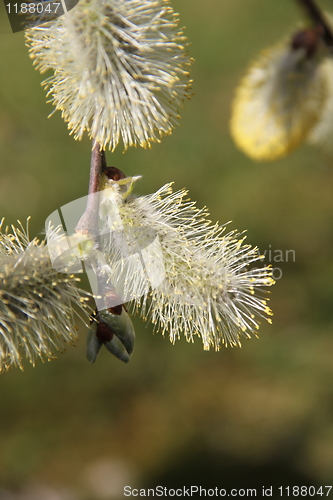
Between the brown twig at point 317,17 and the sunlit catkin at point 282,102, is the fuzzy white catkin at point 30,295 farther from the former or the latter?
the brown twig at point 317,17

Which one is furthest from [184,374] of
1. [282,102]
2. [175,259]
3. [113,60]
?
[113,60]

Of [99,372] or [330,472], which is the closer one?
[330,472]

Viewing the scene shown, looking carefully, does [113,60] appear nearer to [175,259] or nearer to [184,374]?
[175,259]

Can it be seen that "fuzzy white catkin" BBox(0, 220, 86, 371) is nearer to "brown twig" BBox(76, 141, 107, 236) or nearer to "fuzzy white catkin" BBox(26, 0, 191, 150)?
"brown twig" BBox(76, 141, 107, 236)

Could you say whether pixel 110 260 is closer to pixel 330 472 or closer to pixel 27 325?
pixel 27 325

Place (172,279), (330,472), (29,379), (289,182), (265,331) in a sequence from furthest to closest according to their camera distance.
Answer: (289,182)
(265,331)
(29,379)
(330,472)
(172,279)

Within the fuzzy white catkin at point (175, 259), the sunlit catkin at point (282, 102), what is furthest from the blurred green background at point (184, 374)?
the fuzzy white catkin at point (175, 259)

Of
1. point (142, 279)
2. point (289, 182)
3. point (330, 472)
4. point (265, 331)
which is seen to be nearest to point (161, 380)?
point (265, 331)
